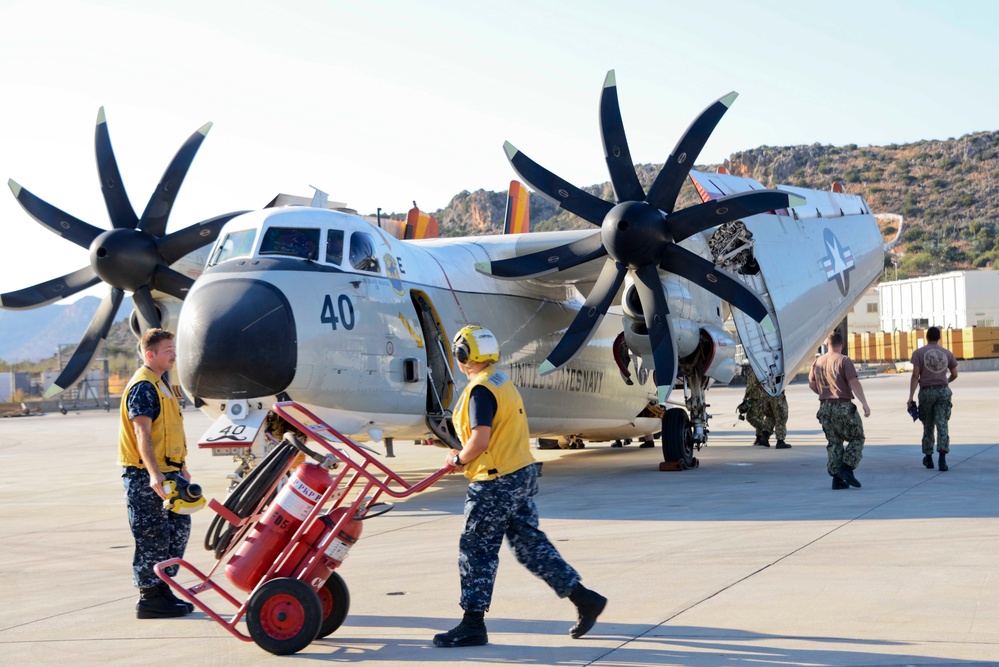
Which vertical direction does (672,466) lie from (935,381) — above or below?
below

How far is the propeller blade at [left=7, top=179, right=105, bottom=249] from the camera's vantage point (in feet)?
60.3

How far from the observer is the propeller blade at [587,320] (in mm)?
15906

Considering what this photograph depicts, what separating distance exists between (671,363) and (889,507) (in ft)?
15.8

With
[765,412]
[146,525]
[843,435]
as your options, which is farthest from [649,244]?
[146,525]

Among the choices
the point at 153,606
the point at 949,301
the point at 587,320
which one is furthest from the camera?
the point at 949,301

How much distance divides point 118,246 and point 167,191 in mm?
1290

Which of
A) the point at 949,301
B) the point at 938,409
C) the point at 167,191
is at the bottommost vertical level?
the point at 938,409

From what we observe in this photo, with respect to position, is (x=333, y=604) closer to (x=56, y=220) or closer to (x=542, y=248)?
(x=542, y=248)

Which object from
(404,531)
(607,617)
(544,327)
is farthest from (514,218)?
(607,617)

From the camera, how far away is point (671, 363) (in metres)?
15.6

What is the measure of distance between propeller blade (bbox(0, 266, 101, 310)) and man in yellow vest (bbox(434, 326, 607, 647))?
1321cm

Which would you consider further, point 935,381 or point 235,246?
point 935,381

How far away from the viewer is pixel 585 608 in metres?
6.25

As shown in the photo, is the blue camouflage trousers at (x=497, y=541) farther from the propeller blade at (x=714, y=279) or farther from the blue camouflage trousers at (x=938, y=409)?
the blue camouflage trousers at (x=938, y=409)
